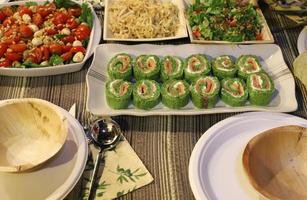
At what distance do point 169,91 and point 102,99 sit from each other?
0.32m

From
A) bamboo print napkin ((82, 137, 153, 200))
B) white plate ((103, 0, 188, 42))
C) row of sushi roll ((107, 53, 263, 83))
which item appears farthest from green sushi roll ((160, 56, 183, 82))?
bamboo print napkin ((82, 137, 153, 200))

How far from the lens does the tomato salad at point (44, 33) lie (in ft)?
6.57

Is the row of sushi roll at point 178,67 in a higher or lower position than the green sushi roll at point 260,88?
lower

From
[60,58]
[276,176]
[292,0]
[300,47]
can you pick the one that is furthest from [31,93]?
[292,0]

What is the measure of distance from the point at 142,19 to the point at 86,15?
33cm

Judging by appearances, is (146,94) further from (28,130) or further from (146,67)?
(28,130)

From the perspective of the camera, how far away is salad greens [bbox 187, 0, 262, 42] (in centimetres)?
221

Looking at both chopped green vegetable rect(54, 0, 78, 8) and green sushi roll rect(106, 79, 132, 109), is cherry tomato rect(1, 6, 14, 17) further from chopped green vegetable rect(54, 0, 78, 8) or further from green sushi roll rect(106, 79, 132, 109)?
green sushi roll rect(106, 79, 132, 109)

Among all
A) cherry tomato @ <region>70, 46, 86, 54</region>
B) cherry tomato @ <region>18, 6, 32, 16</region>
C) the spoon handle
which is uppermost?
cherry tomato @ <region>18, 6, 32, 16</region>

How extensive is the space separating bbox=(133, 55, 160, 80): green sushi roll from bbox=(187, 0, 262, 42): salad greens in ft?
1.16

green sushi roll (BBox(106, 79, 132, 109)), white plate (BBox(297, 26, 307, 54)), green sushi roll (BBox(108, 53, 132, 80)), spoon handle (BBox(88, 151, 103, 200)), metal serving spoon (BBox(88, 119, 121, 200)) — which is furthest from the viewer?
white plate (BBox(297, 26, 307, 54))

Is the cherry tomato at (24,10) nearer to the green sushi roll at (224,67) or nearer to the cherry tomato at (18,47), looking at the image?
the cherry tomato at (18,47)

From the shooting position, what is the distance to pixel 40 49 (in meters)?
2.03

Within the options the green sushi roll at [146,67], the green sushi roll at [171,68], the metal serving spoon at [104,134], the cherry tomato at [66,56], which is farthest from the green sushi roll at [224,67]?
the cherry tomato at [66,56]
